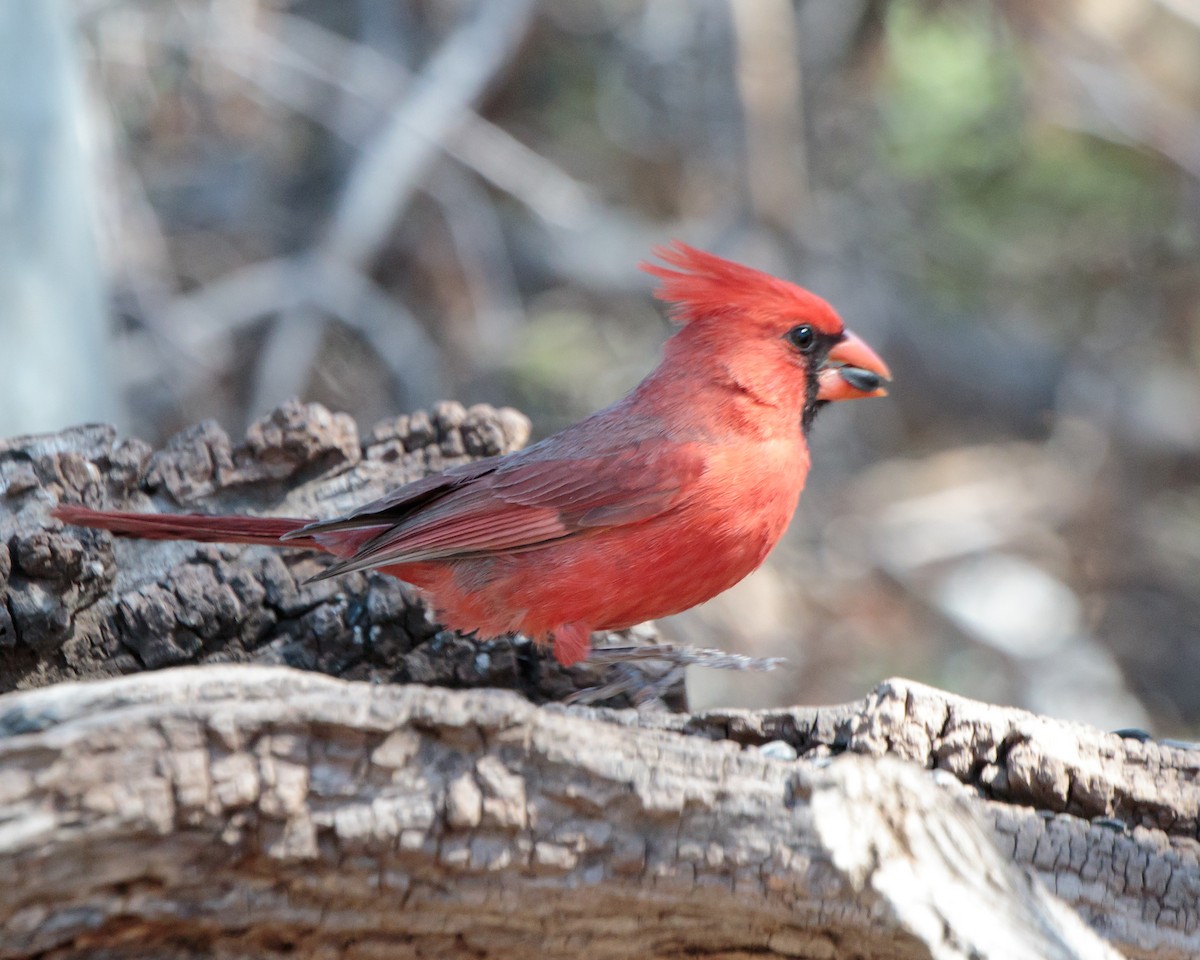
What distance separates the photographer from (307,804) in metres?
1.77

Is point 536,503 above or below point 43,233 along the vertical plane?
below

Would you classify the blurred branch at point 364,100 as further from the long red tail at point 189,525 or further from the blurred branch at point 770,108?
the long red tail at point 189,525

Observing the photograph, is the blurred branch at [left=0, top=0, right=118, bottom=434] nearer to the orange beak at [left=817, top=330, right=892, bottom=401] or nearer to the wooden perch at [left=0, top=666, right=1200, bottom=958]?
the orange beak at [left=817, top=330, right=892, bottom=401]

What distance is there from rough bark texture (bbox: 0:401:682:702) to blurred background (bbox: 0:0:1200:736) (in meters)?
2.62

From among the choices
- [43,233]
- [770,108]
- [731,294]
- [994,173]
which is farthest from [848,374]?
[994,173]

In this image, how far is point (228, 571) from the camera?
2.80 meters

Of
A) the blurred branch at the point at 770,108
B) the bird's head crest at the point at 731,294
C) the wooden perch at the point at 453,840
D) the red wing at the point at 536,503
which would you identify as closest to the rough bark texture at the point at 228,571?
the red wing at the point at 536,503

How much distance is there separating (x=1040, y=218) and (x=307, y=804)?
586cm

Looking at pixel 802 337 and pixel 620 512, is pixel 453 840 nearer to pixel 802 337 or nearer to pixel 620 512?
pixel 620 512

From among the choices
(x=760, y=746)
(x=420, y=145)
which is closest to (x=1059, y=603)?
(x=420, y=145)

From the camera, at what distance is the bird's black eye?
10.5ft

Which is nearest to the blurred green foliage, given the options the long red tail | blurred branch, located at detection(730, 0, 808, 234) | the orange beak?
blurred branch, located at detection(730, 0, 808, 234)

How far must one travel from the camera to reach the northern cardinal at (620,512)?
9.33ft

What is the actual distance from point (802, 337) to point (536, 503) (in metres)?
0.75
